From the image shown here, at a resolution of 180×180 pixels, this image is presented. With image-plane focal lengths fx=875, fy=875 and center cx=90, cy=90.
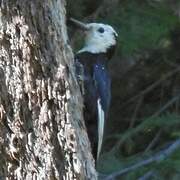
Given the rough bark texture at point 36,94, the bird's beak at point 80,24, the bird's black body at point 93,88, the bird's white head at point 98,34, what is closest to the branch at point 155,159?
the bird's black body at point 93,88

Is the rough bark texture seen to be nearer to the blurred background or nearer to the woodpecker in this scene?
the woodpecker

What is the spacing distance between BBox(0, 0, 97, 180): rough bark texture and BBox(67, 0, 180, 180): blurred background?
5.68 ft

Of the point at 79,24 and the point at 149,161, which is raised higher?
the point at 79,24

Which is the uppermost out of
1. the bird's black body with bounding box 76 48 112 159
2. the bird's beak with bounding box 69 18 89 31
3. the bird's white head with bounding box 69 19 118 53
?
the bird's beak with bounding box 69 18 89 31

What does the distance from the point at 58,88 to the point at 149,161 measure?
6.62ft

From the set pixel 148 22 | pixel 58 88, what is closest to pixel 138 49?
pixel 148 22

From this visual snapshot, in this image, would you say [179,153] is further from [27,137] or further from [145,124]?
[27,137]

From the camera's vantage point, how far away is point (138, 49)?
6.23 m

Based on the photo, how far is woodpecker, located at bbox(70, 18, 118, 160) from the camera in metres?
4.85

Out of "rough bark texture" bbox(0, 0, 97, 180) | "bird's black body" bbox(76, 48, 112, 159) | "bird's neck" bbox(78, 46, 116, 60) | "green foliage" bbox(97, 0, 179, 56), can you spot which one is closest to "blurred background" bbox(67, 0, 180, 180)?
"green foliage" bbox(97, 0, 179, 56)

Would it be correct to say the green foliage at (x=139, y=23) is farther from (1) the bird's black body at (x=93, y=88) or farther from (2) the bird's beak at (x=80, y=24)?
(1) the bird's black body at (x=93, y=88)

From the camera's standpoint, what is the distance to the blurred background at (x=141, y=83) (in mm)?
5758

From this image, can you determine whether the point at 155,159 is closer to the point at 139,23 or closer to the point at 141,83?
the point at 139,23

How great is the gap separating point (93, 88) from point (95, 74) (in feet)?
0.35
